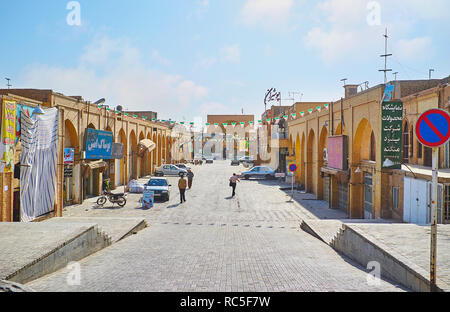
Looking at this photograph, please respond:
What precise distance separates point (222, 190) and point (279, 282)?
21320 mm

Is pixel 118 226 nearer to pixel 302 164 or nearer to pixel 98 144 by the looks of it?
pixel 98 144

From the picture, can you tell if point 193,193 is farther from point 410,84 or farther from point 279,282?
point 279,282

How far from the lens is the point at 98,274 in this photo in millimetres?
7637

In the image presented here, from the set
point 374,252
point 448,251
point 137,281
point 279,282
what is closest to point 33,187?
point 137,281

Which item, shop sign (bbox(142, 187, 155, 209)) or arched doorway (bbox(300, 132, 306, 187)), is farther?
arched doorway (bbox(300, 132, 306, 187))

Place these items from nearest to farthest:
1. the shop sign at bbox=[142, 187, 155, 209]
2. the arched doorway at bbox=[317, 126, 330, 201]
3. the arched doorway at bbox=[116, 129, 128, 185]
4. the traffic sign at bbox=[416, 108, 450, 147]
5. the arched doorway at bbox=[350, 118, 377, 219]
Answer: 1. the traffic sign at bbox=[416, 108, 450, 147]
2. the arched doorway at bbox=[350, 118, 377, 219]
3. the shop sign at bbox=[142, 187, 155, 209]
4. the arched doorway at bbox=[317, 126, 330, 201]
5. the arched doorway at bbox=[116, 129, 128, 185]

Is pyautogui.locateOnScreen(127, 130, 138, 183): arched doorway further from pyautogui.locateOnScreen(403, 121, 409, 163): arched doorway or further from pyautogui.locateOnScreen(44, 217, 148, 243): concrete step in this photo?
pyautogui.locateOnScreen(403, 121, 409, 163): arched doorway

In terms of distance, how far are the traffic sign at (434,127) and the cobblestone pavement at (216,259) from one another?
102 inches

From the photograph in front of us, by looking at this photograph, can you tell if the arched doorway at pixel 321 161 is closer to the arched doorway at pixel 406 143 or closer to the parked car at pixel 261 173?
the arched doorway at pixel 406 143

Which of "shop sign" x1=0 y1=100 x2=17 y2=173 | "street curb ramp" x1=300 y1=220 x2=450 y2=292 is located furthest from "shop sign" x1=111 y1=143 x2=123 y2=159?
"street curb ramp" x1=300 y1=220 x2=450 y2=292

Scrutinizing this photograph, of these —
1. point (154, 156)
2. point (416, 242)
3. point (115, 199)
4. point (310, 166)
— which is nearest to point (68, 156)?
point (115, 199)

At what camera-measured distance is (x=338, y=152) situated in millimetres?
18906

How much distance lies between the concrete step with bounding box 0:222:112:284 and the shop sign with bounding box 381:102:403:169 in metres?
10.8

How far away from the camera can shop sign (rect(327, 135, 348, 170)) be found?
715 inches
